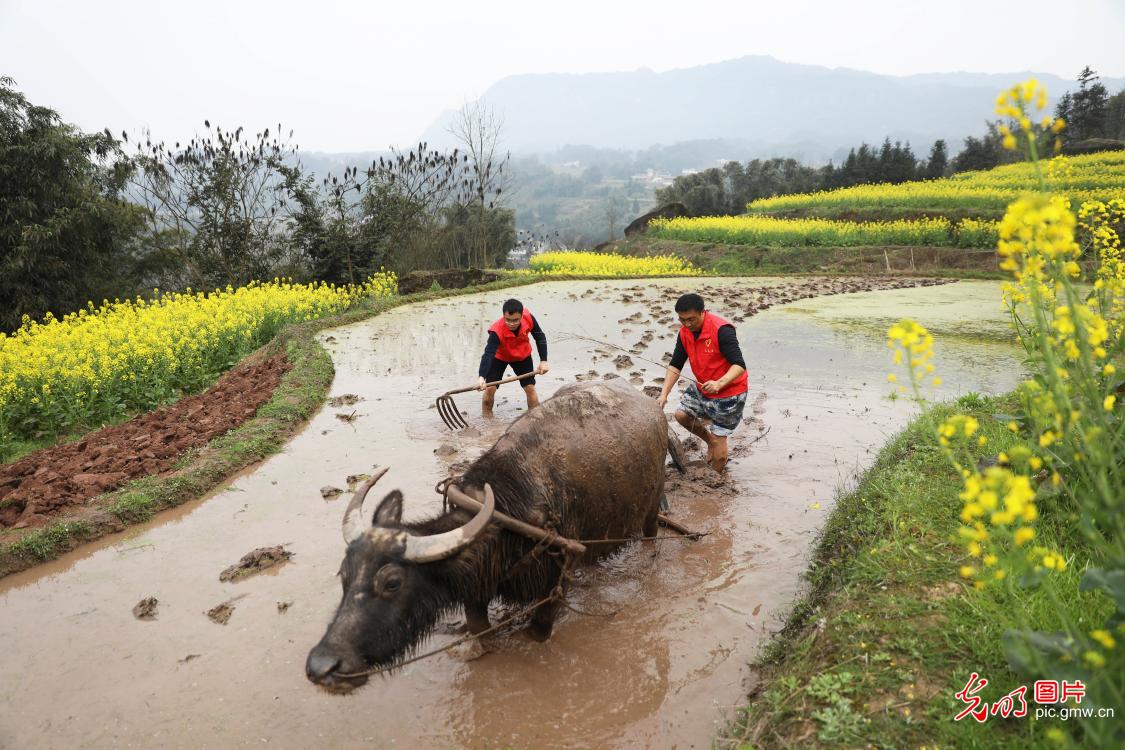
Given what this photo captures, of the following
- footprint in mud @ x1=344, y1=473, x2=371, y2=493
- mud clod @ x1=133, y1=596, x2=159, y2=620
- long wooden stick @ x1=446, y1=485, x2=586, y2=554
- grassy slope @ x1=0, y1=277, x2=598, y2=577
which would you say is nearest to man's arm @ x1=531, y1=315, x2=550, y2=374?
footprint in mud @ x1=344, y1=473, x2=371, y2=493

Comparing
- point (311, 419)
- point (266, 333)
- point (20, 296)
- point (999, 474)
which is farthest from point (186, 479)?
point (20, 296)

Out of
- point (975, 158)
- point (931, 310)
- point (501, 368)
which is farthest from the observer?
point (975, 158)

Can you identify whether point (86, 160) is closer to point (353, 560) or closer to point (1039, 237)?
point (353, 560)

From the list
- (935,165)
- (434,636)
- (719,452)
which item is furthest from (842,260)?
(434,636)

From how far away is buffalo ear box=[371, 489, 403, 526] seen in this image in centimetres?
326

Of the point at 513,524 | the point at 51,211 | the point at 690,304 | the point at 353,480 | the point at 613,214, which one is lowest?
the point at 353,480

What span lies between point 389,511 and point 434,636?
3.34ft

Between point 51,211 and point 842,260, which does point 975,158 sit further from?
point 51,211

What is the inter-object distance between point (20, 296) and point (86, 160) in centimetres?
401

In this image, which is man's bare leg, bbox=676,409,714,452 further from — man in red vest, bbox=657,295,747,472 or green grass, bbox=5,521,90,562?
green grass, bbox=5,521,90,562

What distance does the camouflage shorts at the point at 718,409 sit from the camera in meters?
5.52

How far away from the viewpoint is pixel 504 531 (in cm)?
348

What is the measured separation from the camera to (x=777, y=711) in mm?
2768

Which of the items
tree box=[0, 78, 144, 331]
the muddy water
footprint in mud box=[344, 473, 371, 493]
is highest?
tree box=[0, 78, 144, 331]
